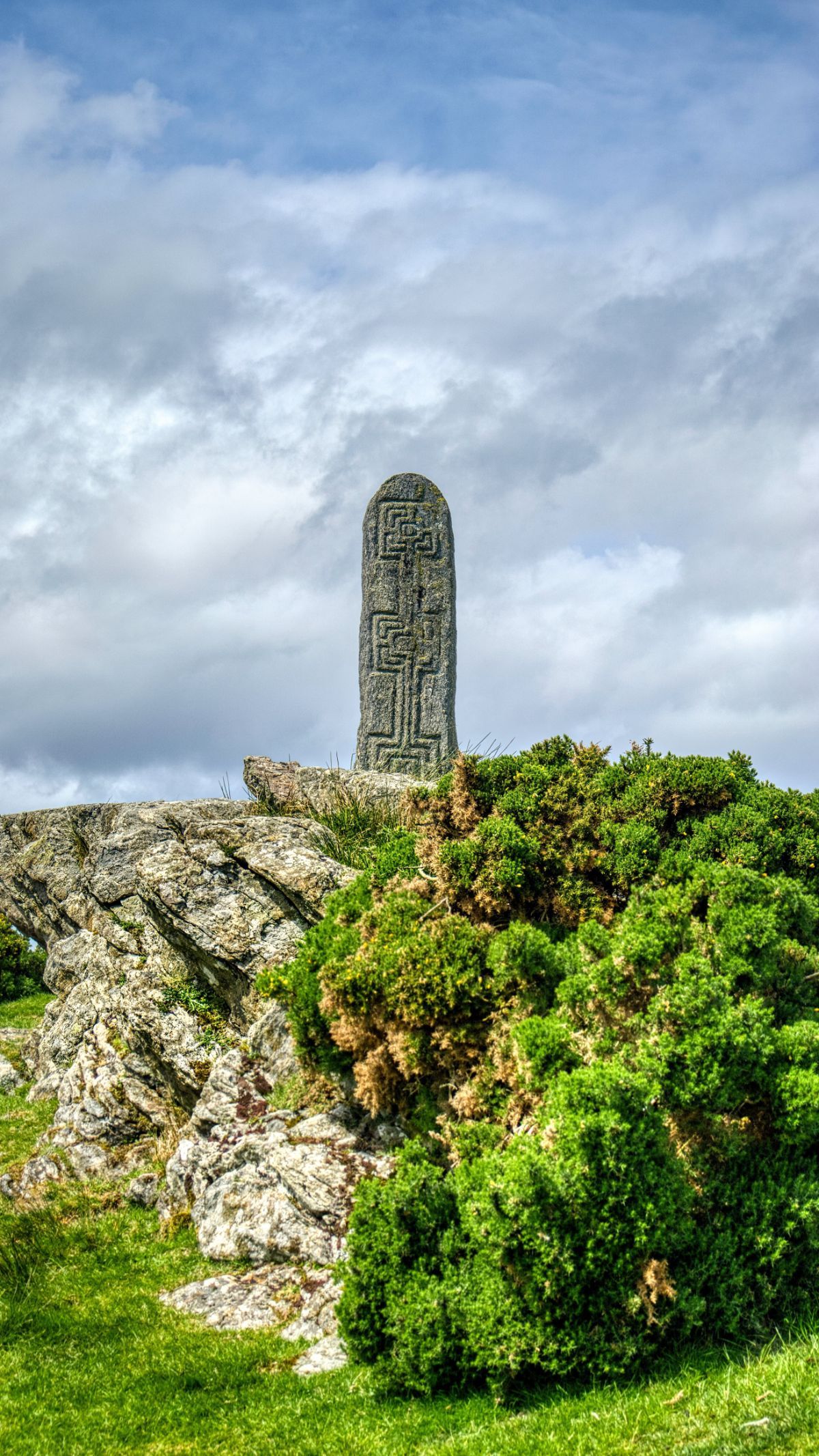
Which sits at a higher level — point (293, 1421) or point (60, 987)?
point (60, 987)

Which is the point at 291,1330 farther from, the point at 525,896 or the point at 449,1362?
the point at 525,896

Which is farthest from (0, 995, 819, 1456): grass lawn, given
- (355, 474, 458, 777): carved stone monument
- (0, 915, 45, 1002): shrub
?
(0, 915, 45, 1002): shrub

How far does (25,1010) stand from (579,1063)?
17.6 metres

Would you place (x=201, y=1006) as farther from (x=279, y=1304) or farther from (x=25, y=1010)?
(x=25, y=1010)

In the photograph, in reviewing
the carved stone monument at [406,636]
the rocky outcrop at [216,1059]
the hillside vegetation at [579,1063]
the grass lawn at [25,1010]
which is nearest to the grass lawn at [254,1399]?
the hillside vegetation at [579,1063]

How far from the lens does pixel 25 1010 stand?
22016 millimetres

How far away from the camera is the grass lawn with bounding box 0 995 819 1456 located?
558cm

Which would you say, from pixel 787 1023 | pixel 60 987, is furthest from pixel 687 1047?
pixel 60 987

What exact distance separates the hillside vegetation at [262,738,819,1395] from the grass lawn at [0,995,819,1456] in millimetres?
241

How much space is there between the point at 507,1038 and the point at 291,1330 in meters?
2.43

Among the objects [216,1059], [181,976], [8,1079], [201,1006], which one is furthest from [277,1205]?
[8,1079]

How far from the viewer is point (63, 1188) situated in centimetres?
1070

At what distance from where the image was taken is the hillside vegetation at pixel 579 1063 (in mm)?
6043

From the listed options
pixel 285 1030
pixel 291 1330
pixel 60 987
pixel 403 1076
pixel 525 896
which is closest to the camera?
pixel 291 1330
